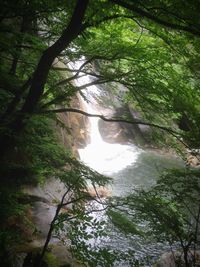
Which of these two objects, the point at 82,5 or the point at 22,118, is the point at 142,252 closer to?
the point at 22,118

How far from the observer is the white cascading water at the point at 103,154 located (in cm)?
1759

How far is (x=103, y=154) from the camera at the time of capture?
19875 mm

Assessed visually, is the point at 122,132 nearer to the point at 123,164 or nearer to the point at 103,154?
the point at 103,154

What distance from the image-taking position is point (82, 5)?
370cm

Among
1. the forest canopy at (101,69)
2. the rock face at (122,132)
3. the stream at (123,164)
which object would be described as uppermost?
the rock face at (122,132)

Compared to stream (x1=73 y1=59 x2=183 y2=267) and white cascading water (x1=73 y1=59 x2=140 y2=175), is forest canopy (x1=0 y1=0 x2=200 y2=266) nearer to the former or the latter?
stream (x1=73 y1=59 x2=183 y2=267)

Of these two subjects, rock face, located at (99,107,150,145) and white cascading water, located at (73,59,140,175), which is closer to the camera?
white cascading water, located at (73,59,140,175)

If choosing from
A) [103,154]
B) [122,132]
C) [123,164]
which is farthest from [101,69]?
[122,132]

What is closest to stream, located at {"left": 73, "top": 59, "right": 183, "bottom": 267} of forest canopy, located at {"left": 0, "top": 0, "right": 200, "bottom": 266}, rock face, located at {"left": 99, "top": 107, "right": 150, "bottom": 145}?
rock face, located at {"left": 99, "top": 107, "right": 150, "bottom": 145}

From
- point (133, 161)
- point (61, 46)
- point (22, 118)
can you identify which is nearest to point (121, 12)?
point (61, 46)

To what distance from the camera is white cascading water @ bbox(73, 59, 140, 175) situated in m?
17.6

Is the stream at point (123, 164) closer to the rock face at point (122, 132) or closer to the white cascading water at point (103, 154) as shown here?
the white cascading water at point (103, 154)

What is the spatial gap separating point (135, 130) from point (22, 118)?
18714 mm

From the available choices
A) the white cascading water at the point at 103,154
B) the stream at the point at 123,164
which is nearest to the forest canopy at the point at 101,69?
the stream at the point at 123,164
